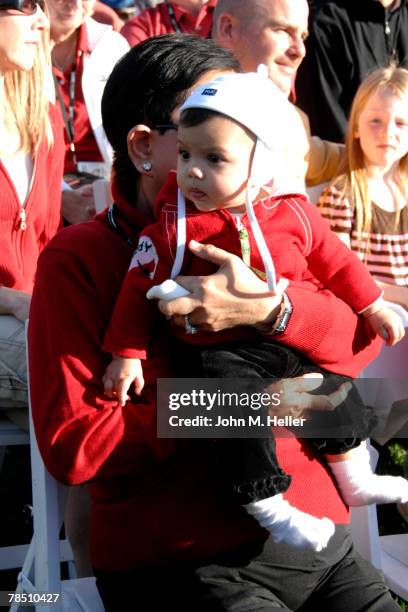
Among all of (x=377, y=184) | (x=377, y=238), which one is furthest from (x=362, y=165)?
(x=377, y=238)

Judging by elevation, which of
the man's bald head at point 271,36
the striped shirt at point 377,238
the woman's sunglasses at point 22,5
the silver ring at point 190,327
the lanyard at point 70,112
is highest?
the woman's sunglasses at point 22,5

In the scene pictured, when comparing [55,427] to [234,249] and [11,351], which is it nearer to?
[234,249]

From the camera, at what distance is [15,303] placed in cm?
275

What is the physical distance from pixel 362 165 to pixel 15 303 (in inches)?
66.9

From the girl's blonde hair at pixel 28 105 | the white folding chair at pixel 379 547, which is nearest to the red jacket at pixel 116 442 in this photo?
the white folding chair at pixel 379 547

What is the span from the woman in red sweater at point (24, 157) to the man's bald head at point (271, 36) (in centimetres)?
65

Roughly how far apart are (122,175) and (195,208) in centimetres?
31

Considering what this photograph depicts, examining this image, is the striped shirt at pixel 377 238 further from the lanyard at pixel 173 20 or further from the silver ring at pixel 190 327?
the silver ring at pixel 190 327

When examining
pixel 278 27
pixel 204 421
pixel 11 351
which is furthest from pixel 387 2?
pixel 204 421

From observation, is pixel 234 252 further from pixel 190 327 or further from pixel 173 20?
pixel 173 20

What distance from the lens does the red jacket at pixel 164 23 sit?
499cm

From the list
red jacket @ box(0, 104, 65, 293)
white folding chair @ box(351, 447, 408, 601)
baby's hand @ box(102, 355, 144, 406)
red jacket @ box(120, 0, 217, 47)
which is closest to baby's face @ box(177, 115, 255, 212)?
baby's hand @ box(102, 355, 144, 406)

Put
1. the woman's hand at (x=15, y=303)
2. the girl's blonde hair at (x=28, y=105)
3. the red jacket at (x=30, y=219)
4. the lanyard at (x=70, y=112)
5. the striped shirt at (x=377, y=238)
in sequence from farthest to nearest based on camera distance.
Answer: the lanyard at (x=70, y=112) < the striped shirt at (x=377, y=238) < the girl's blonde hair at (x=28, y=105) < the red jacket at (x=30, y=219) < the woman's hand at (x=15, y=303)

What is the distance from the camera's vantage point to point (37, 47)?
129 inches
